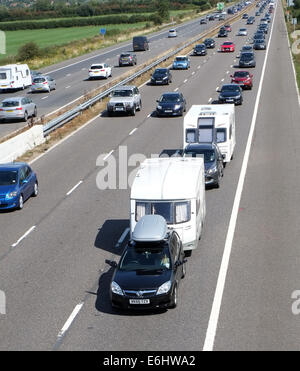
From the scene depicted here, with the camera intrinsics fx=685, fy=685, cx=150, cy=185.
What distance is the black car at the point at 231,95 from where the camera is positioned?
4484 centimetres

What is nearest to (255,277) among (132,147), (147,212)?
(147,212)

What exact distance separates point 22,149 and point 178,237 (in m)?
17.8

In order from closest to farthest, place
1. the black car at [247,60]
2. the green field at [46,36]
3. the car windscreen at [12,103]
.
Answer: the car windscreen at [12,103]
the black car at [247,60]
the green field at [46,36]

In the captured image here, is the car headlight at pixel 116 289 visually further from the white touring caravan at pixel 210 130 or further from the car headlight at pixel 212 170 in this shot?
the white touring caravan at pixel 210 130

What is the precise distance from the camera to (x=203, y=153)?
1037 inches

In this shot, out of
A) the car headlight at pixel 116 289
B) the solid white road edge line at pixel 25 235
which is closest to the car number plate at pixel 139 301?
the car headlight at pixel 116 289

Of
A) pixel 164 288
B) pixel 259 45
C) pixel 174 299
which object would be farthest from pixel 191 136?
pixel 259 45

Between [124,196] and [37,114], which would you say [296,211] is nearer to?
[124,196]

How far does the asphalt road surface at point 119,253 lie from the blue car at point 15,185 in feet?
1.34

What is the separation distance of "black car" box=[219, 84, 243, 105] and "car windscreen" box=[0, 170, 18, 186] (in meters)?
22.8

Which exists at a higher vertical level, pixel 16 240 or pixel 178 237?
pixel 178 237

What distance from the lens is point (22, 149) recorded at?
33.7 meters

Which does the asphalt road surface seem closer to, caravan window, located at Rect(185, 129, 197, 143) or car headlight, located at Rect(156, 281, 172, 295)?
car headlight, located at Rect(156, 281, 172, 295)

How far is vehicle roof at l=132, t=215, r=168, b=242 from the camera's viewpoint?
53.3 ft
